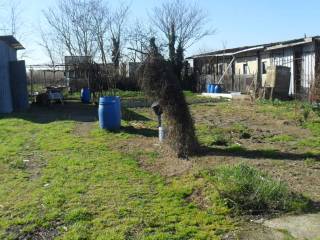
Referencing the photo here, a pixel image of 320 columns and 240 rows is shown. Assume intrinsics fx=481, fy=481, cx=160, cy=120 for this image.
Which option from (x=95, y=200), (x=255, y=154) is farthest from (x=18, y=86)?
(x=95, y=200)

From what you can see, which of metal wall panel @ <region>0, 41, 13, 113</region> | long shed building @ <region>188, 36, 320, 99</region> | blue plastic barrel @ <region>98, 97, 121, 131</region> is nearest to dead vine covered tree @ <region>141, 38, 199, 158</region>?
blue plastic barrel @ <region>98, 97, 121, 131</region>

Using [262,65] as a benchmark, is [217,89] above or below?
below

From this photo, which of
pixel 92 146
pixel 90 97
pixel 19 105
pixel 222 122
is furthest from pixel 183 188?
pixel 90 97

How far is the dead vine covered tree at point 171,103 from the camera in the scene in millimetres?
9047

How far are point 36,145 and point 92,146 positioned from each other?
1580 millimetres

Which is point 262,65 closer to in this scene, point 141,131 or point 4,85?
point 4,85

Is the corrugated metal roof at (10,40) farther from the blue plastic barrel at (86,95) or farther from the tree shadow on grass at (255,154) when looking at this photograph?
the tree shadow on grass at (255,154)

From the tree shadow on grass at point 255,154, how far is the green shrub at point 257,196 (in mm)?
2656

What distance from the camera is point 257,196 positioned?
5.64m

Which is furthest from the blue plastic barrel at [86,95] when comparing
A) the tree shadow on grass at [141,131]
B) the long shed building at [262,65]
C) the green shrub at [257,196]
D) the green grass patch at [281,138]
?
the green shrub at [257,196]

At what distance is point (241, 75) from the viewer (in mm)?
29875

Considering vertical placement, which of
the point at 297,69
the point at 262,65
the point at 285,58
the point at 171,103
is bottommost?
the point at 171,103

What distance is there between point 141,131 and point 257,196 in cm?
761

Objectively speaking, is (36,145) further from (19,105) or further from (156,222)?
(19,105)
